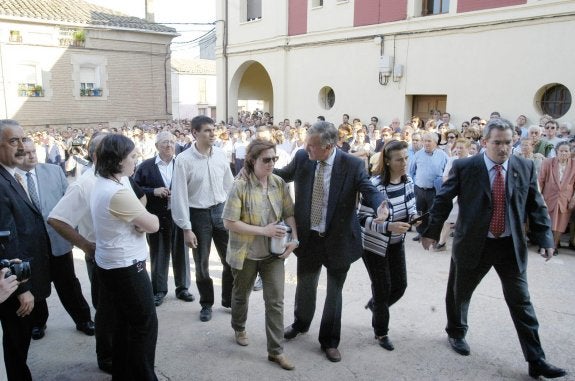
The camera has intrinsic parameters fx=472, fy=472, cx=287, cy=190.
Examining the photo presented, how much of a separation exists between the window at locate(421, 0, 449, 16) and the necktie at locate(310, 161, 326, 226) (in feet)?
32.7

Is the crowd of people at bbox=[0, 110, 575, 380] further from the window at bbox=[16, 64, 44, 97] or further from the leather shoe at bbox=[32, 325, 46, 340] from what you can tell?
the window at bbox=[16, 64, 44, 97]

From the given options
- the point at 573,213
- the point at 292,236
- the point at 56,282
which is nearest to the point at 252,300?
the point at 292,236

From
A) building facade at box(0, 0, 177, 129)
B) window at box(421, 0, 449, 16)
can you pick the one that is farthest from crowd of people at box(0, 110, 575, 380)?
building facade at box(0, 0, 177, 129)

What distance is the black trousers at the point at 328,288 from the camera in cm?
369

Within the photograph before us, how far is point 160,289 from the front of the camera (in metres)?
4.95

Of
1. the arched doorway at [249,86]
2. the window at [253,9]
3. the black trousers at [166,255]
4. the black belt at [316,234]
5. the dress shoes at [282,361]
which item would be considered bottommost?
the dress shoes at [282,361]

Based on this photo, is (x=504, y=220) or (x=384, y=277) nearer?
(x=504, y=220)

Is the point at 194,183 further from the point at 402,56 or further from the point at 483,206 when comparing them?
the point at 402,56

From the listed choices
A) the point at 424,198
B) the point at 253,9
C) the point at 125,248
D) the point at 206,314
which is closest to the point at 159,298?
the point at 206,314

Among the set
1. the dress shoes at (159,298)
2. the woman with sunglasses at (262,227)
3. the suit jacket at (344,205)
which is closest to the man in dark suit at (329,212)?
the suit jacket at (344,205)

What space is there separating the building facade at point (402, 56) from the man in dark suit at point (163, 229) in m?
8.52

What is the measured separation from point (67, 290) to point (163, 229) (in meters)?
1.14

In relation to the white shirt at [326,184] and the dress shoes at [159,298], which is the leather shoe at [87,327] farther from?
the white shirt at [326,184]

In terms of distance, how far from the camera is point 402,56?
12789 mm
